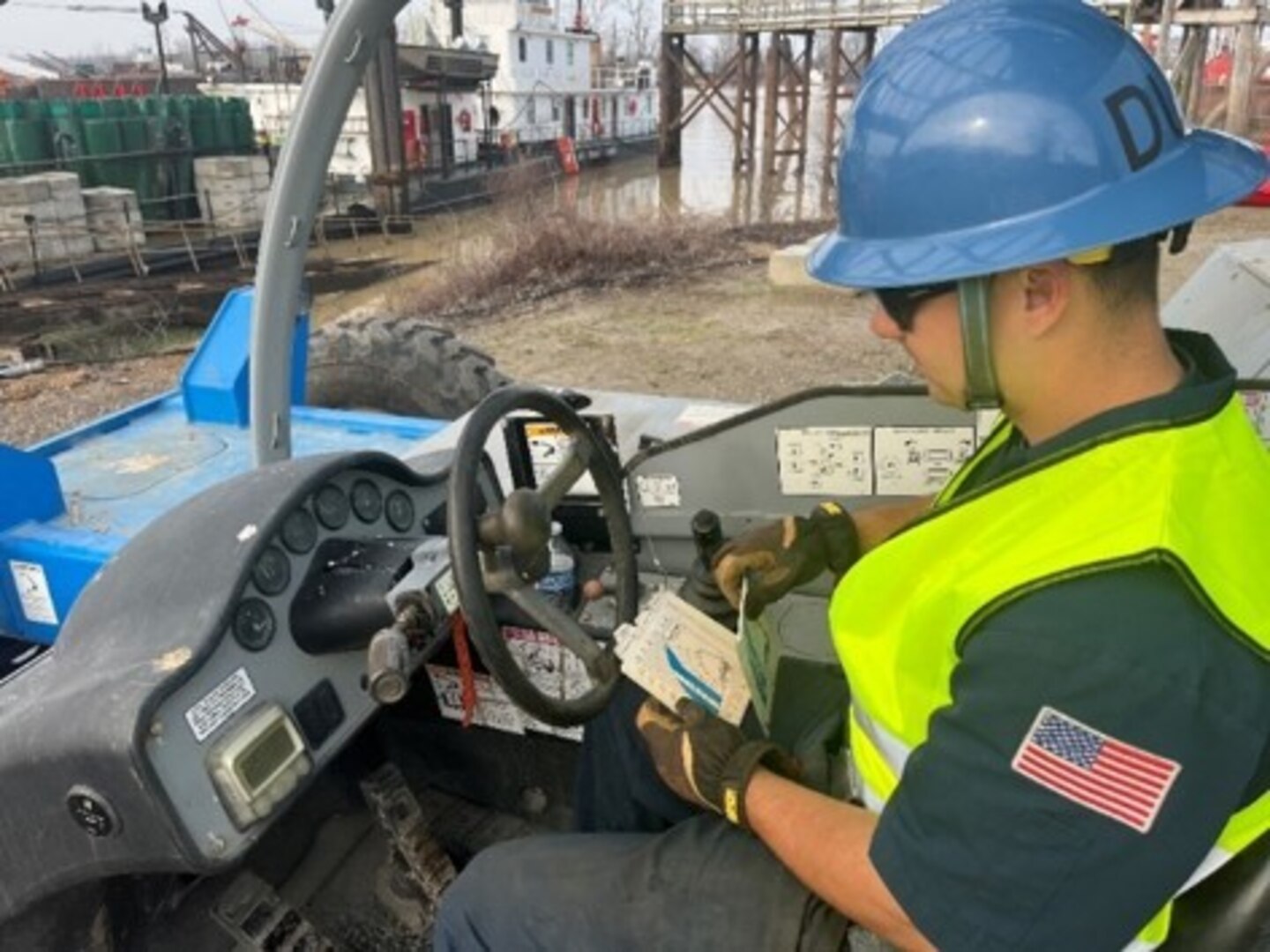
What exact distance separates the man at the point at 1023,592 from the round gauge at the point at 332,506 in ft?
2.45

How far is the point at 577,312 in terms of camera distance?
9.87 metres

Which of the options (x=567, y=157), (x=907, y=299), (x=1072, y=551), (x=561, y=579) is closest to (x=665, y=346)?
(x=561, y=579)

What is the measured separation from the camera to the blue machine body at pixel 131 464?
10.3ft

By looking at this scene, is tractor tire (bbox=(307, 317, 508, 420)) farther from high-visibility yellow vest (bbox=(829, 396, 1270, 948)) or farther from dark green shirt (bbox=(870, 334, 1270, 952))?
dark green shirt (bbox=(870, 334, 1270, 952))

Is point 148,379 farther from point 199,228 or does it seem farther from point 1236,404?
point 199,228

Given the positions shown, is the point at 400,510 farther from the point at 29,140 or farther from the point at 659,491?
the point at 29,140

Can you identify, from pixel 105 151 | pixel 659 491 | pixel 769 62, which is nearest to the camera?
pixel 659 491

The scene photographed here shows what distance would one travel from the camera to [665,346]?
335 inches

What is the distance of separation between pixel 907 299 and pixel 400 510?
1261mm

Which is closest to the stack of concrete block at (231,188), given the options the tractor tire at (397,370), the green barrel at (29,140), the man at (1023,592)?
the green barrel at (29,140)

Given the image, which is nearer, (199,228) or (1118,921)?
(1118,921)

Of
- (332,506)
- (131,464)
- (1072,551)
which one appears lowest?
(131,464)

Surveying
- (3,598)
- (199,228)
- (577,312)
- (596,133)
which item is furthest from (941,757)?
(596,133)

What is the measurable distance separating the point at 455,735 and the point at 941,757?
168 cm
